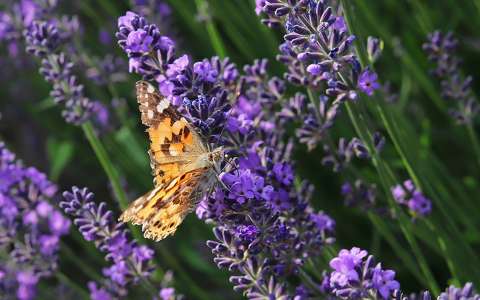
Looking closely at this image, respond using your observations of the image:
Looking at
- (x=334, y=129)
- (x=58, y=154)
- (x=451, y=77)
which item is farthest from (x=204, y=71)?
(x=58, y=154)

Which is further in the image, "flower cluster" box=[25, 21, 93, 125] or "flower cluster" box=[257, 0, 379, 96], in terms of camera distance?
"flower cluster" box=[25, 21, 93, 125]

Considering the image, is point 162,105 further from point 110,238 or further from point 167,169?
point 110,238

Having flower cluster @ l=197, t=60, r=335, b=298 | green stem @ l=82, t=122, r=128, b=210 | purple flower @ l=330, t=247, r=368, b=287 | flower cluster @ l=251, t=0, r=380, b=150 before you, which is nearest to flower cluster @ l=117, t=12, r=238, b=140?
flower cluster @ l=197, t=60, r=335, b=298

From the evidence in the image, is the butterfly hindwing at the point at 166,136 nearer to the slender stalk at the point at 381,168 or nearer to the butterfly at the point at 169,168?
the butterfly at the point at 169,168

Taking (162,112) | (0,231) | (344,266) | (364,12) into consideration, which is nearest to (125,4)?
(364,12)

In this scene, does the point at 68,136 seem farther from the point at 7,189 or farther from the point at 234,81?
the point at 234,81

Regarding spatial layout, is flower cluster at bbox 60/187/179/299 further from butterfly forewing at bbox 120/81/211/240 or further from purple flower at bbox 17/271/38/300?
purple flower at bbox 17/271/38/300
